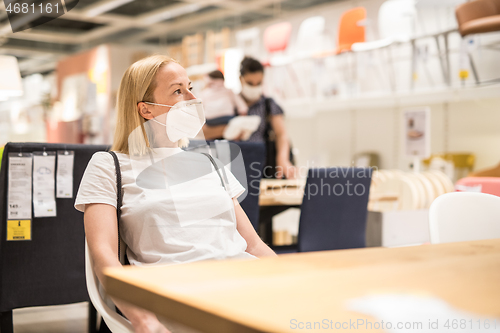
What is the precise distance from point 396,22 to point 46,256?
4135 millimetres

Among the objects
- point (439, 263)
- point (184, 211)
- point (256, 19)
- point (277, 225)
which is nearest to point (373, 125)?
point (277, 225)

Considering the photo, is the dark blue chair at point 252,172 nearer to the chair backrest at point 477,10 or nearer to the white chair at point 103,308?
the white chair at point 103,308

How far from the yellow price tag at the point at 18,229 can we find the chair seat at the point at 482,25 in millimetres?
3605

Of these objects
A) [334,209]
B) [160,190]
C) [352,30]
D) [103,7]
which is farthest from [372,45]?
[103,7]

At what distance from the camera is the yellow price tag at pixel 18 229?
2.04 meters

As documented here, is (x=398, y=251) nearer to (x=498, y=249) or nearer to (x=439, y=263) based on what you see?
(x=439, y=263)

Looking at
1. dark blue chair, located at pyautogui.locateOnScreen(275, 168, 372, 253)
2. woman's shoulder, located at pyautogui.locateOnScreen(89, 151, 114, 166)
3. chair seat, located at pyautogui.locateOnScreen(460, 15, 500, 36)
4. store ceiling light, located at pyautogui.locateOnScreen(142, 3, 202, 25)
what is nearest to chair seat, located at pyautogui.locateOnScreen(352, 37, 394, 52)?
chair seat, located at pyautogui.locateOnScreen(460, 15, 500, 36)

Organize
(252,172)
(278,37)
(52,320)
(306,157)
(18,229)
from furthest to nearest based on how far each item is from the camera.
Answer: (306,157) → (278,37) → (52,320) → (252,172) → (18,229)

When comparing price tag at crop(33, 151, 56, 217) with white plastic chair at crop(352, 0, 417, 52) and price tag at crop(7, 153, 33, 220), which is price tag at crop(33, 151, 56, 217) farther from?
white plastic chair at crop(352, 0, 417, 52)

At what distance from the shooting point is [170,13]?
26.9 ft

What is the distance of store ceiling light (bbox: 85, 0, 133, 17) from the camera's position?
7.78m

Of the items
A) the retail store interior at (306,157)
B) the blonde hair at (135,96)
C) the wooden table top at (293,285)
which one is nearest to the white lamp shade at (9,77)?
the retail store interior at (306,157)

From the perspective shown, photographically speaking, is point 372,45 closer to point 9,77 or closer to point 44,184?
point 9,77

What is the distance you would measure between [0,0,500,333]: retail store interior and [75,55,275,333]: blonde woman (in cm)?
5
